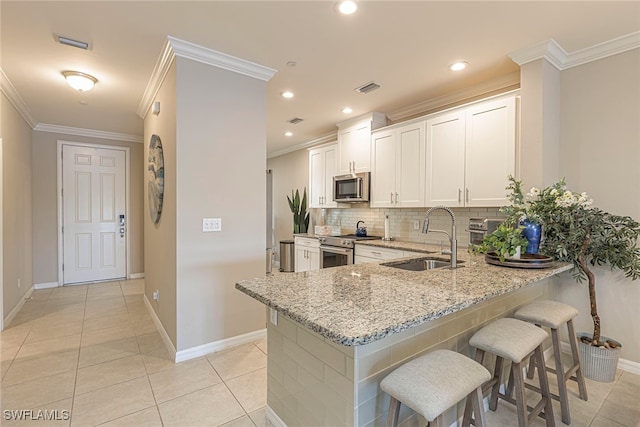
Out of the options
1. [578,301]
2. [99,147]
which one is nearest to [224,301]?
[578,301]

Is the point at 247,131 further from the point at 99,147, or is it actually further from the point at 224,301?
the point at 99,147

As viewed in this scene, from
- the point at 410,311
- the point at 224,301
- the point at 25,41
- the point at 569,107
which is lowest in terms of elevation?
the point at 224,301

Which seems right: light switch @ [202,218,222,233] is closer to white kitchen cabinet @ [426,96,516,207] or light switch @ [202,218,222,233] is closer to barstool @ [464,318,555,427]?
barstool @ [464,318,555,427]

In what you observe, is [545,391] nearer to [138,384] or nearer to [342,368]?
[342,368]

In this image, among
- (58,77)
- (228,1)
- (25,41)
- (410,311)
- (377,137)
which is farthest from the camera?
(377,137)

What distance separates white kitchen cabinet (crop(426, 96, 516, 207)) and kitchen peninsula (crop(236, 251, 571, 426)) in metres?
1.15

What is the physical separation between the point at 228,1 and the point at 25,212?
4423mm

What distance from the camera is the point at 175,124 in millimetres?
2547

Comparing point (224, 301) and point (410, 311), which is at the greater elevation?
point (410, 311)

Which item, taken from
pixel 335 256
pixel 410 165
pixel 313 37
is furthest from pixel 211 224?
pixel 410 165

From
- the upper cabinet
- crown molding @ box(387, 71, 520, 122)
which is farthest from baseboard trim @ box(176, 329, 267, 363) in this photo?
crown molding @ box(387, 71, 520, 122)

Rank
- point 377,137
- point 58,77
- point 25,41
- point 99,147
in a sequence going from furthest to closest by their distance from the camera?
point 99,147 → point 377,137 → point 58,77 → point 25,41

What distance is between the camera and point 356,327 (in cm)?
108

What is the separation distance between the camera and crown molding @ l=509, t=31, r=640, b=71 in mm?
2359
